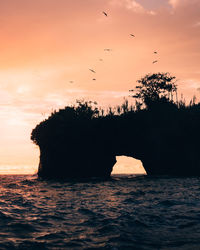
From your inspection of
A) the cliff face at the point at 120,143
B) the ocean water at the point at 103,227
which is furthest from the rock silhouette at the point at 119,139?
the ocean water at the point at 103,227

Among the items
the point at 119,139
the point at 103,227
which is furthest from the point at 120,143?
the point at 103,227

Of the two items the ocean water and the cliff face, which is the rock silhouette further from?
the ocean water

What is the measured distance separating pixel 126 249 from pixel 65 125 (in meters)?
40.2

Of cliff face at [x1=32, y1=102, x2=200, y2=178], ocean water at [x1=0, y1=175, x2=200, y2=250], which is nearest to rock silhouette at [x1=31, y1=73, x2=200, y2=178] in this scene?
cliff face at [x1=32, y1=102, x2=200, y2=178]

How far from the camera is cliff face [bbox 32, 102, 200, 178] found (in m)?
40.0

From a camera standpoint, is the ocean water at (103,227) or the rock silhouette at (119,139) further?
the rock silhouette at (119,139)

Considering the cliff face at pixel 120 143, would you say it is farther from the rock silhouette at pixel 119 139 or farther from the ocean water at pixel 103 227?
the ocean water at pixel 103 227

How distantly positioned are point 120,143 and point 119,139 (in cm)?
88

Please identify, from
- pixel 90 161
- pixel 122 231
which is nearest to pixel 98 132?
pixel 90 161

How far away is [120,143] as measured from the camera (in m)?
43.3

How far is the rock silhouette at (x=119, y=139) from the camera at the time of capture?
4009 centimetres

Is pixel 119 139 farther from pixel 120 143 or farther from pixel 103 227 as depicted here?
pixel 103 227

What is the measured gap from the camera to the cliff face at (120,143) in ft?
131

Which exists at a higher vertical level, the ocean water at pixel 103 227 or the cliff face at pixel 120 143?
the cliff face at pixel 120 143
